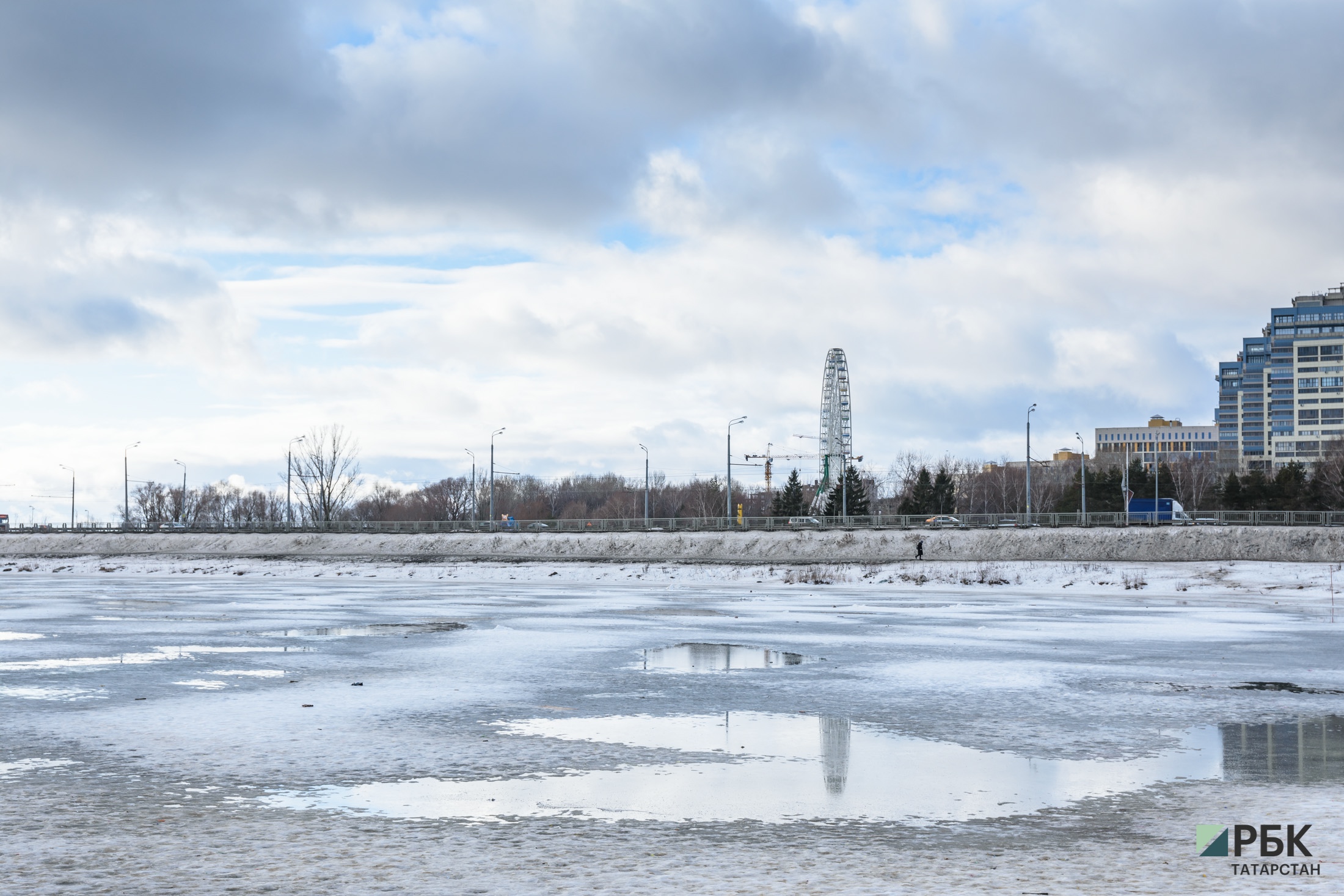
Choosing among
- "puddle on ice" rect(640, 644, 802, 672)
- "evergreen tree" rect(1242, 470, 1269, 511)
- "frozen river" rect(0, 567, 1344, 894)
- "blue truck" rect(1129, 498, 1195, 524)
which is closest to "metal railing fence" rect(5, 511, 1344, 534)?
"blue truck" rect(1129, 498, 1195, 524)

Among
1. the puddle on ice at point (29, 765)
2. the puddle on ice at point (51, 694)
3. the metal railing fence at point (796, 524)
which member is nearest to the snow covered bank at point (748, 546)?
the metal railing fence at point (796, 524)

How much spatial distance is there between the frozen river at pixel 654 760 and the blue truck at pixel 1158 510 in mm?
66088

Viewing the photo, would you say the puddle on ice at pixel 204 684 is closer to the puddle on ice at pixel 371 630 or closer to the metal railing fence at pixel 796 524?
the puddle on ice at pixel 371 630

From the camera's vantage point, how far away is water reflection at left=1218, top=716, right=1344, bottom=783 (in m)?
9.31

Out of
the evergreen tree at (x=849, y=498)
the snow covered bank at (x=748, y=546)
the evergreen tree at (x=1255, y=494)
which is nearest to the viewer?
the snow covered bank at (x=748, y=546)

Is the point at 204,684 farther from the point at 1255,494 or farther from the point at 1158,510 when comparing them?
the point at 1255,494

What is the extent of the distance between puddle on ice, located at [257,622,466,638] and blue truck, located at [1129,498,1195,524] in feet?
206

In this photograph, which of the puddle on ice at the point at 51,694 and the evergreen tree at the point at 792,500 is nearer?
the puddle on ice at the point at 51,694

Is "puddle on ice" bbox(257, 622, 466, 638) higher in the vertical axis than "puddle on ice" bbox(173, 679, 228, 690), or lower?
lower

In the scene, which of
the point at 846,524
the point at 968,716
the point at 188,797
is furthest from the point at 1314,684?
the point at 846,524

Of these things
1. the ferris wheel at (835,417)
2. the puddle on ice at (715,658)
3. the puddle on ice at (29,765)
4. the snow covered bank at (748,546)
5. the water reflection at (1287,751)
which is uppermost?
the ferris wheel at (835,417)

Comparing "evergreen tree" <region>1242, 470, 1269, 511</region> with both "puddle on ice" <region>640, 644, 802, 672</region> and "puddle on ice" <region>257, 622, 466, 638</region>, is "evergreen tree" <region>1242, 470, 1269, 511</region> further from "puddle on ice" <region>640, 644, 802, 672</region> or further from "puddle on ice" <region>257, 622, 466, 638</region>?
"puddle on ice" <region>640, 644, 802, 672</region>

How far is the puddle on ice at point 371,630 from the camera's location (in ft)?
72.8

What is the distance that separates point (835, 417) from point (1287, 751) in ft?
392
